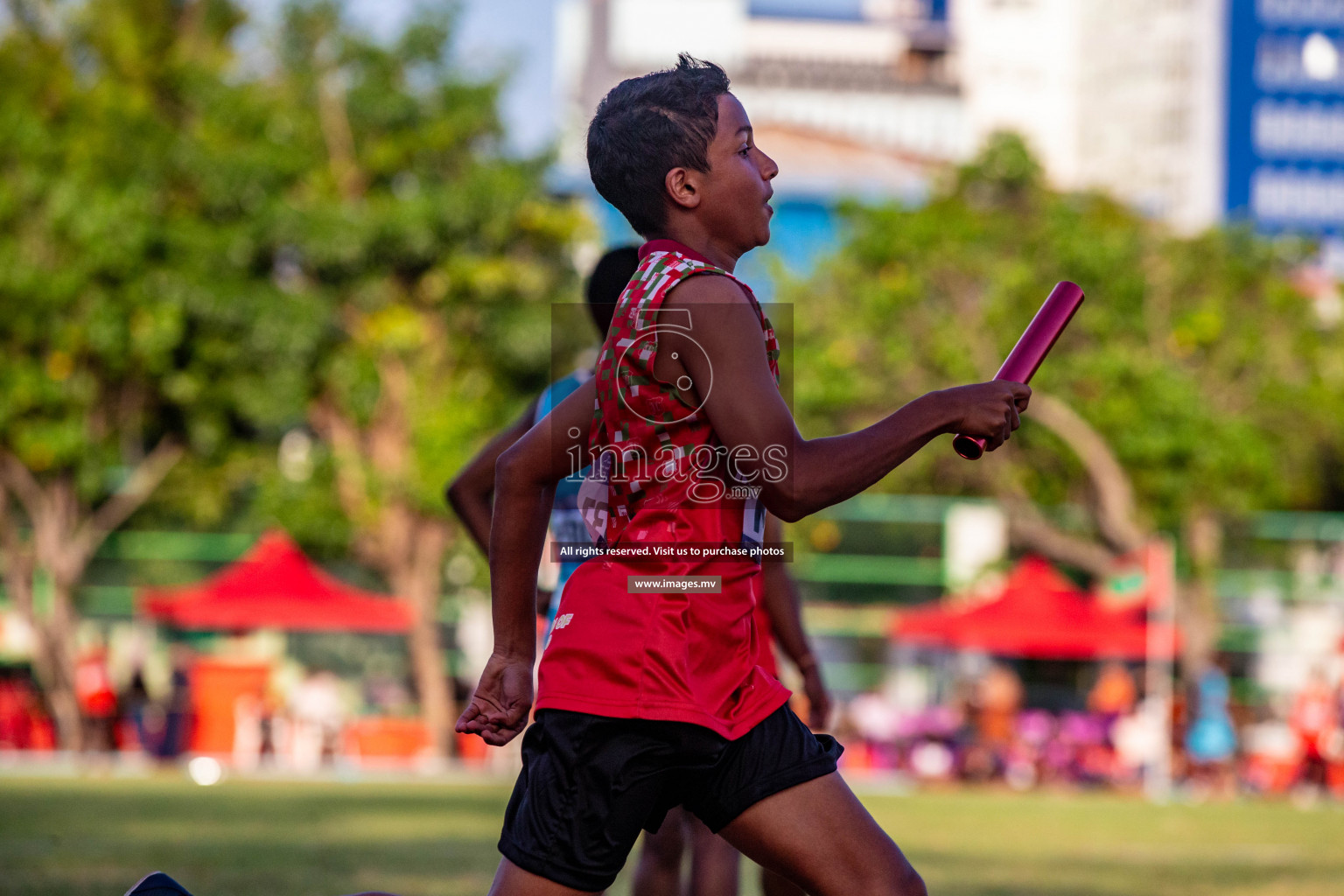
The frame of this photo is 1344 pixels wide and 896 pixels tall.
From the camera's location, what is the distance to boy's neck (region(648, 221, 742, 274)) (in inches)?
132

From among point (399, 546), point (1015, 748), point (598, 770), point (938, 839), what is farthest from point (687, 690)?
point (399, 546)

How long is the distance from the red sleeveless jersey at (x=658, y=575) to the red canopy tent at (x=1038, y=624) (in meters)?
20.4

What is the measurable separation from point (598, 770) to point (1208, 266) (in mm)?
28571

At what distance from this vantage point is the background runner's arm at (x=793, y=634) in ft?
17.3

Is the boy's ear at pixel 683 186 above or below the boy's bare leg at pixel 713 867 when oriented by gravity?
above

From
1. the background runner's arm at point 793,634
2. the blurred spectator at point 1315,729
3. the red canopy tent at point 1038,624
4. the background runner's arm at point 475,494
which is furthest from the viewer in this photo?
the red canopy tent at point 1038,624

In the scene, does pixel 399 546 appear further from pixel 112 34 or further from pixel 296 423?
pixel 112 34

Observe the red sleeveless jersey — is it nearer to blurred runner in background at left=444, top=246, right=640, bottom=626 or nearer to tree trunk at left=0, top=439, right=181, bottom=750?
blurred runner in background at left=444, top=246, right=640, bottom=626

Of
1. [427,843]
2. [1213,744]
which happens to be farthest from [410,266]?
[427,843]

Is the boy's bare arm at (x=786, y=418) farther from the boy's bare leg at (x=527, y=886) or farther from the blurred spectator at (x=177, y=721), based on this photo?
the blurred spectator at (x=177, y=721)

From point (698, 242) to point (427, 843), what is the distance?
8442 millimetres

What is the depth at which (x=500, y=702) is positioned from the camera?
3469 mm

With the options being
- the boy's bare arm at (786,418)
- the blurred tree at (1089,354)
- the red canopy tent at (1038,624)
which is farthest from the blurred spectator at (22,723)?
the boy's bare arm at (786,418)

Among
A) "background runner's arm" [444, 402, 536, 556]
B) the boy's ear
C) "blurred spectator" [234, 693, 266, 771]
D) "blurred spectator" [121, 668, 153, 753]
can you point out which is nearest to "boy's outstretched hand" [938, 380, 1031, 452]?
the boy's ear
